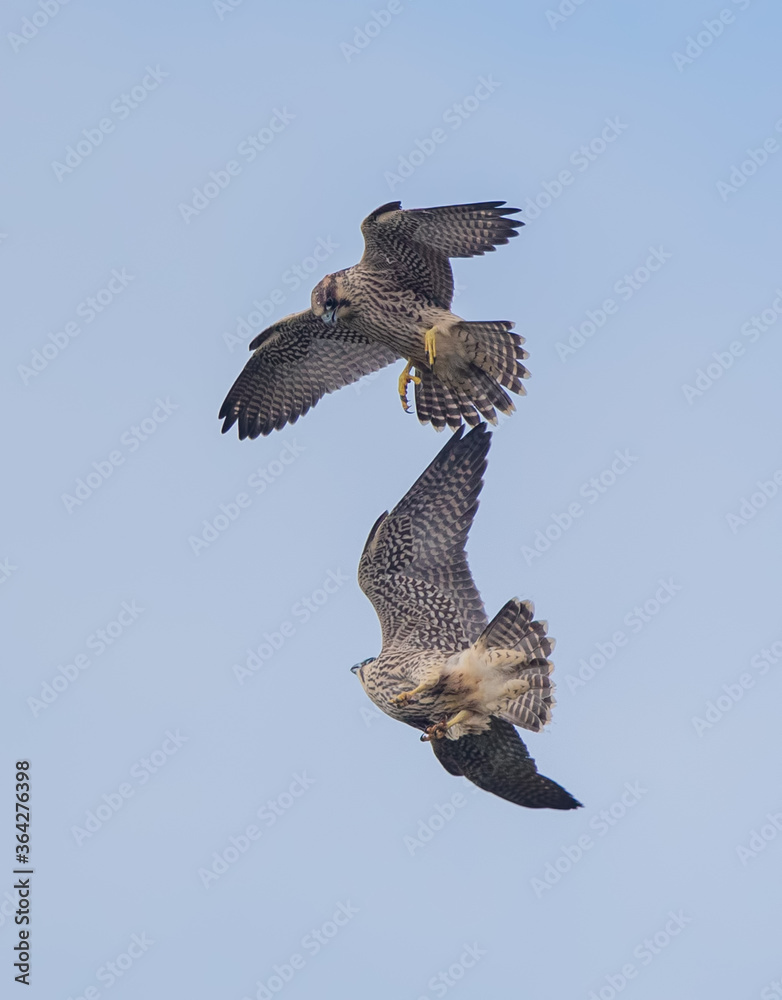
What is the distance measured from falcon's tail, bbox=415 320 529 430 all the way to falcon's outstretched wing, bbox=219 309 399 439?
0.97 meters

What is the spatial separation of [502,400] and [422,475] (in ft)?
3.21

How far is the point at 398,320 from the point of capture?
12.1 metres

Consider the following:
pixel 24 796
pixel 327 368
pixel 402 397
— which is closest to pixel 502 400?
pixel 402 397

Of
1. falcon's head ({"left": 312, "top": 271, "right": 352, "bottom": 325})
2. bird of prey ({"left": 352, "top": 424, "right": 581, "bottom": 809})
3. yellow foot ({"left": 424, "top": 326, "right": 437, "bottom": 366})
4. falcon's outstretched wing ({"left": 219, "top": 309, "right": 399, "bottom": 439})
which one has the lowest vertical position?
bird of prey ({"left": 352, "top": 424, "right": 581, "bottom": 809})

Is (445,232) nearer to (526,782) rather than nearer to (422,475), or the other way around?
(422,475)

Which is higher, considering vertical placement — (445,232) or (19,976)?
(445,232)

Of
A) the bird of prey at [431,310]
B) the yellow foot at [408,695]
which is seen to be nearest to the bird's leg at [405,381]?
the bird of prey at [431,310]

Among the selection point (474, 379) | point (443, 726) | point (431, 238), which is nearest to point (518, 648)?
point (443, 726)

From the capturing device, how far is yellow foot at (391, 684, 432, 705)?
1056 cm

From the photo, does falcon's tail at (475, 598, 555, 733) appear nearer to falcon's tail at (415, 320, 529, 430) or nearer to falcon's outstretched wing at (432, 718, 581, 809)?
falcon's outstretched wing at (432, 718, 581, 809)

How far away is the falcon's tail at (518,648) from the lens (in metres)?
10.0

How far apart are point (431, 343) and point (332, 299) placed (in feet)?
2.69

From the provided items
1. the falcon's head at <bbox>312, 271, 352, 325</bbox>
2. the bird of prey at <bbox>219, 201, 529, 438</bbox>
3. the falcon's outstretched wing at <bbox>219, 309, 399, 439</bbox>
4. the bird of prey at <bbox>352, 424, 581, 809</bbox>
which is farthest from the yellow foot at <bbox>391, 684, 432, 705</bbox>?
the falcon's outstretched wing at <bbox>219, 309, 399, 439</bbox>

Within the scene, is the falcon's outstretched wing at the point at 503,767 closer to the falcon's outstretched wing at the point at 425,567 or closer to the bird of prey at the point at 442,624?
the bird of prey at the point at 442,624
